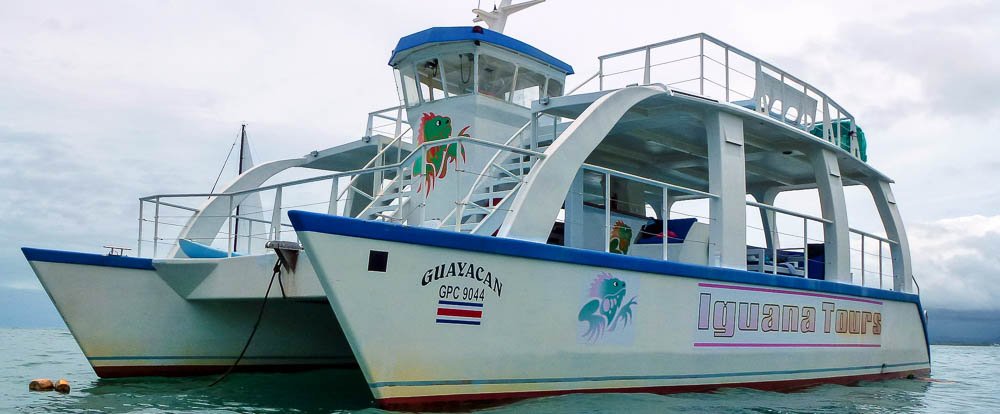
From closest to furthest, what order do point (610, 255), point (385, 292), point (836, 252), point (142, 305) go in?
point (385, 292) → point (610, 255) → point (142, 305) → point (836, 252)

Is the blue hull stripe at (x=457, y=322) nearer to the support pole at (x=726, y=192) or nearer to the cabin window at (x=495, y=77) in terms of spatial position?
Answer: the support pole at (x=726, y=192)

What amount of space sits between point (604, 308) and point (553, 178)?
1387 mm

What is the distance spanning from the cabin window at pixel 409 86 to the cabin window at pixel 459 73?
0.55 meters

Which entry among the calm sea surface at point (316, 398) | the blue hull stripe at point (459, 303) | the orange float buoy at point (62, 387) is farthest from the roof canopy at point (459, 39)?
the orange float buoy at point (62, 387)

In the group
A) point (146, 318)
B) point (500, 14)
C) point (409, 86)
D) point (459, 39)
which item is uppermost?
point (500, 14)

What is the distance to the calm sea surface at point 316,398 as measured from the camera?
8.02m

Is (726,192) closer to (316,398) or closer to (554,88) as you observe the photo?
(554,88)

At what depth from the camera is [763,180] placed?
1652 cm

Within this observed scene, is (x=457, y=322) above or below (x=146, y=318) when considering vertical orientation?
above

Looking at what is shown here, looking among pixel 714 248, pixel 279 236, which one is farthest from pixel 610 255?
pixel 279 236

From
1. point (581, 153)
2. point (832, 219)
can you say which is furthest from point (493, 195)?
point (832, 219)

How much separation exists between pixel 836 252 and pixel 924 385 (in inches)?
119

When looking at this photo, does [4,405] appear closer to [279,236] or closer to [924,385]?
[279,236]

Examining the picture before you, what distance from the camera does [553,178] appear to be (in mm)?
8453
